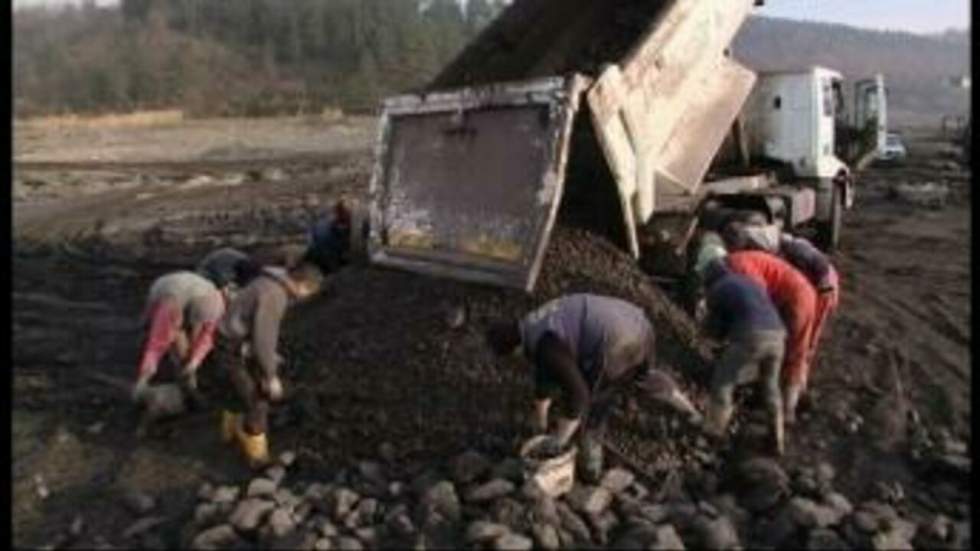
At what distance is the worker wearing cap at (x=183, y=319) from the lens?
8234mm

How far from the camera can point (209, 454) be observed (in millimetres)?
7871

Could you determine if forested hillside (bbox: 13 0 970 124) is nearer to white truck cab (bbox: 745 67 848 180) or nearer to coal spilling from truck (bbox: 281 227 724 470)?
white truck cab (bbox: 745 67 848 180)

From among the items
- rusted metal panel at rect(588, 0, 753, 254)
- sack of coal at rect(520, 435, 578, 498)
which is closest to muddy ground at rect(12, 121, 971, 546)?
sack of coal at rect(520, 435, 578, 498)

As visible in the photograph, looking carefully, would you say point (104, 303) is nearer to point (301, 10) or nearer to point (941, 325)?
point (941, 325)

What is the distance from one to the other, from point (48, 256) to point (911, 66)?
8507 cm

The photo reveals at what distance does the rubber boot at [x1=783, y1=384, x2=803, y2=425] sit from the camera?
8.11m

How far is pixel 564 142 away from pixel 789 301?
5.68 feet

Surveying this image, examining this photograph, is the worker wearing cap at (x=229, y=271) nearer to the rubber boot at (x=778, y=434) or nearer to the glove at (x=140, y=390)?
the glove at (x=140, y=390)

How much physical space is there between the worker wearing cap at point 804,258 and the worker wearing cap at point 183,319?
3.54m

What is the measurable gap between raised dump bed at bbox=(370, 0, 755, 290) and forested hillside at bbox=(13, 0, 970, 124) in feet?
52.6

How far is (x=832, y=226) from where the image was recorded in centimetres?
1377

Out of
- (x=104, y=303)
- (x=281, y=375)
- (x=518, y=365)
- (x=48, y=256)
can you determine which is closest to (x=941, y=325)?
(x=518, y=365)

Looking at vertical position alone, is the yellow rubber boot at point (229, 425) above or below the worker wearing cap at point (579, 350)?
below

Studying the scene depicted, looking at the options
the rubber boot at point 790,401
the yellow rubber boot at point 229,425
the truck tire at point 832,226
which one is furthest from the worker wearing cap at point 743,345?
the truck tire at point 832,226
